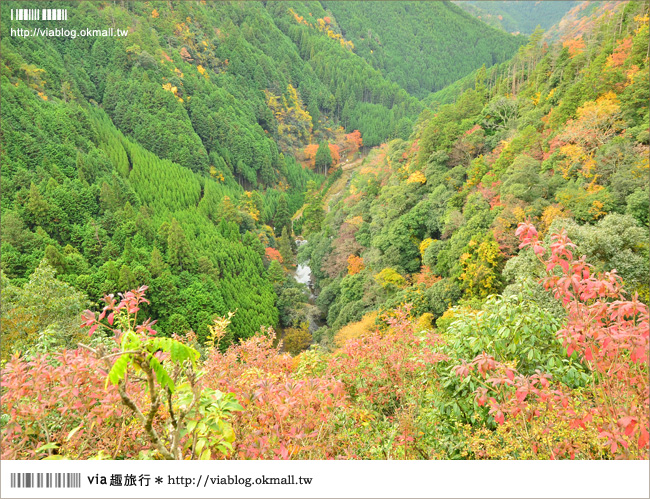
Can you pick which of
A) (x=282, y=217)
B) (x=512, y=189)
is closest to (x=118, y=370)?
(x=512, y=189)

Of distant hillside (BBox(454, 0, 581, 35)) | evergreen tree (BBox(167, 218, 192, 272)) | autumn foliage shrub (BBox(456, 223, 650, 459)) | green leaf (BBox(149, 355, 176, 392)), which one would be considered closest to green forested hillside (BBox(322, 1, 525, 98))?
distant hillside (BBox(454, 0, 581, 35))

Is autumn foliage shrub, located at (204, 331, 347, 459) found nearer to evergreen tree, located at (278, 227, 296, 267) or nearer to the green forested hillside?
evergreen tree, located at (278, 227, 296, 267)

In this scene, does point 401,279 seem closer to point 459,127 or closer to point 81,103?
point 459,127

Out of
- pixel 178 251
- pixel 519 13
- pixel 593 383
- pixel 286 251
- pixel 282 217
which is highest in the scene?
pixel 519 13

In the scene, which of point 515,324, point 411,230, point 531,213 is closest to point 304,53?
point 411,230

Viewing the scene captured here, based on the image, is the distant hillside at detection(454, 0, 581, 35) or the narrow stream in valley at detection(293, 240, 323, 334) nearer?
the narrow stream in valley at detection(293, 240, 323, 334)

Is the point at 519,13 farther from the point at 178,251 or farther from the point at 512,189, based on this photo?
the point at 178,251
